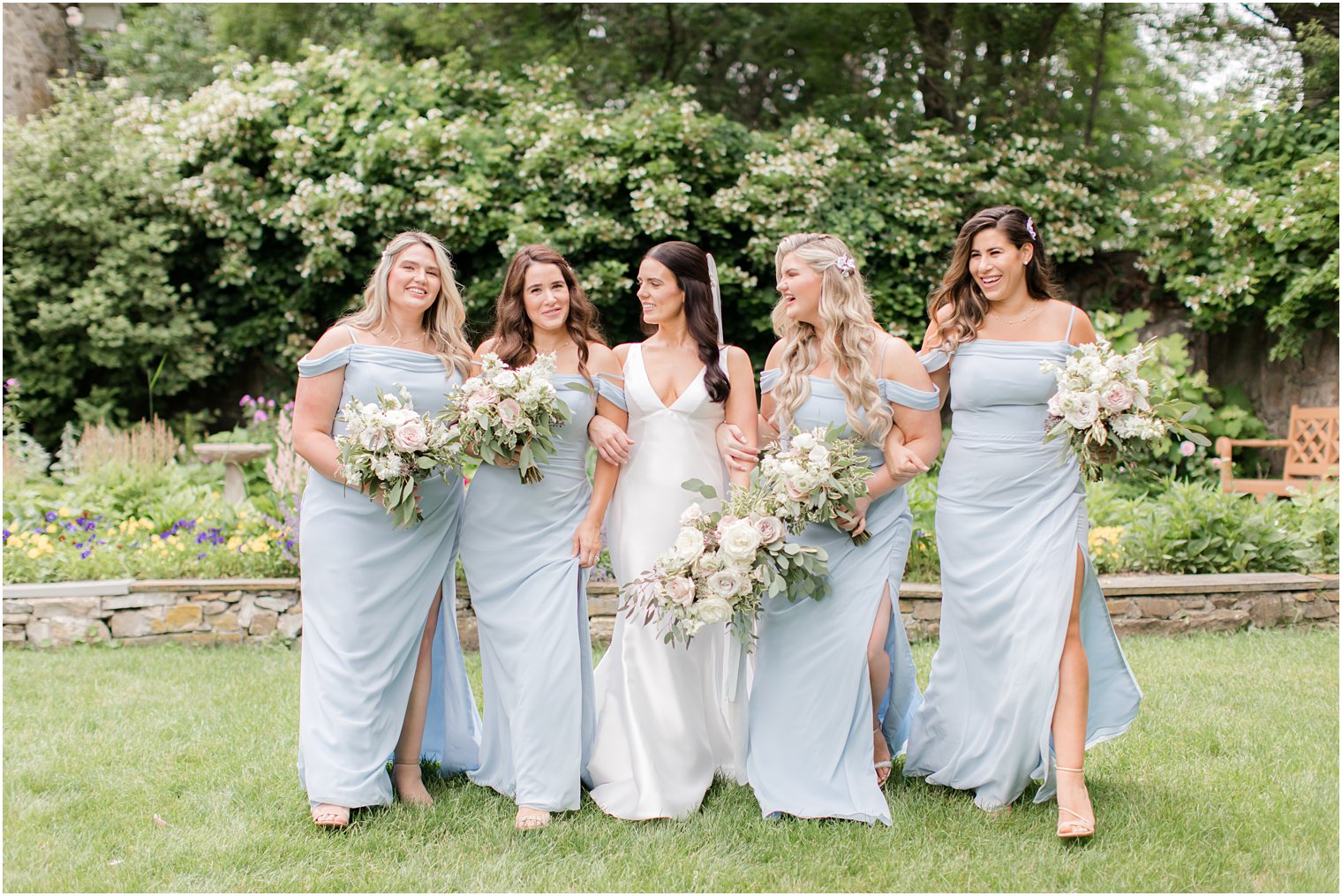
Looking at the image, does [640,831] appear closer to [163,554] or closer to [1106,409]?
[1106,409]

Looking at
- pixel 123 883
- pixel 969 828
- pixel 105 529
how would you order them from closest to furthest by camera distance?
pixel 123 883 → pixel 969 828 → pixel 105 529

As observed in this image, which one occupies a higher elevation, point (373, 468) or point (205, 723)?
point (373, 468)

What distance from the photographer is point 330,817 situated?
397cm

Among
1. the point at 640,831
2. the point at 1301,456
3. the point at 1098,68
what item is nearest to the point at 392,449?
the point at 640,831

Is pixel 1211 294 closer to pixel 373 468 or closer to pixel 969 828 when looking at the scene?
pixel 969 828

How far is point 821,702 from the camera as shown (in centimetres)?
418

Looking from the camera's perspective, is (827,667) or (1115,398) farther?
(827,667)

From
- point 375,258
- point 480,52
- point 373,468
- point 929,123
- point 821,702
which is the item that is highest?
point 480,52

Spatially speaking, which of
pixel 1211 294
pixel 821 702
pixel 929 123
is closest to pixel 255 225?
pixel 929 123

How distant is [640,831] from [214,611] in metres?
4.32

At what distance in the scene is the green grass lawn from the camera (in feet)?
Answer: 11.5

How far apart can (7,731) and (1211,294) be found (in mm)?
11639

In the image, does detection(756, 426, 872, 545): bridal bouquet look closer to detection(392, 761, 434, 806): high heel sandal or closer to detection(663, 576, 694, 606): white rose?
detection(663, 576, 694, 606): white rose

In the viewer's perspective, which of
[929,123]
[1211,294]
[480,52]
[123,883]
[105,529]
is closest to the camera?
[123,883]
